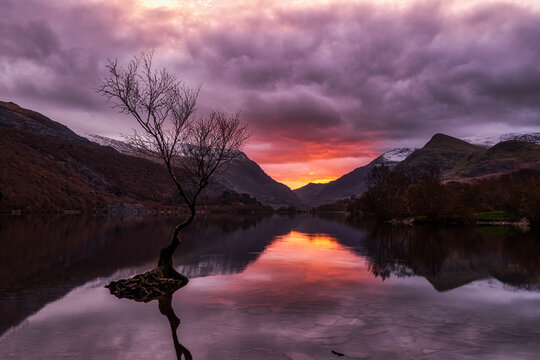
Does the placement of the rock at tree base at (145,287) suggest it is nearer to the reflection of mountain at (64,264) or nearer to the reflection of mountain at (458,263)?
the reflection of mountain at (64,264)

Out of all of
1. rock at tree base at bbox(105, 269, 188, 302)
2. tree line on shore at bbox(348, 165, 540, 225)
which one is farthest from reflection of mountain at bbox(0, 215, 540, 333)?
tree line on shore at bbox(348, 165, 540, 225)

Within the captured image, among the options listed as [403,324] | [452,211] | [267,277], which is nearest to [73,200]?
[452,211]

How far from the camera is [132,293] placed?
16.3m

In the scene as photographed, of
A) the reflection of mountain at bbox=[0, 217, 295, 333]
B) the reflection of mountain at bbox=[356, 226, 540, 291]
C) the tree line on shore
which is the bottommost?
the reflection of mountain at bbox=[0, 217, 295, 333]

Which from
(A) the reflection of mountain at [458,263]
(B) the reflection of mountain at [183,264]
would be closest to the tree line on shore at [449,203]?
(A) the reflection of mountain at [458,263]

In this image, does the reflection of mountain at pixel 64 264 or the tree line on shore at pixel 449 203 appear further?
the tree line on shore at pixel 449 203

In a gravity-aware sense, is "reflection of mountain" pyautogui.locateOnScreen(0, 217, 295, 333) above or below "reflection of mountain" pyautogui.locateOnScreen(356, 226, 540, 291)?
below

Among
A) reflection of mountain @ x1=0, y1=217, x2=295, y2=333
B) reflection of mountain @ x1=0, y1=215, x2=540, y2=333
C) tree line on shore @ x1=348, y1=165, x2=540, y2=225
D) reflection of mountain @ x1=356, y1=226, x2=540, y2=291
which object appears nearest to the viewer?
reflection of mountain @ x1=0, y1=217, x2=295, y2=333

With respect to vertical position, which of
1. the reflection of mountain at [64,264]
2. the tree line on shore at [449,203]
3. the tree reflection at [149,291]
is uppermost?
the tree line on shore at [449,203]

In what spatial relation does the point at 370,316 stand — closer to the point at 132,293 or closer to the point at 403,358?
the point at 403,358

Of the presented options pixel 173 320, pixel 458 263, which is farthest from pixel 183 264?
pixel 458 263

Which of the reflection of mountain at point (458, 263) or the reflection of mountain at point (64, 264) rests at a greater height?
the reflection of mountain at point (458, 263)

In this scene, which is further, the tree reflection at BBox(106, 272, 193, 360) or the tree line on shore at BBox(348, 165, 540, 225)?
the tree line on shore at BBox(348, 165, 540, 225)

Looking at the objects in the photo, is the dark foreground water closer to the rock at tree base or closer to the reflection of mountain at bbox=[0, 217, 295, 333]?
the reflection of mountain at bbox=[0, 217, 295, 333]
